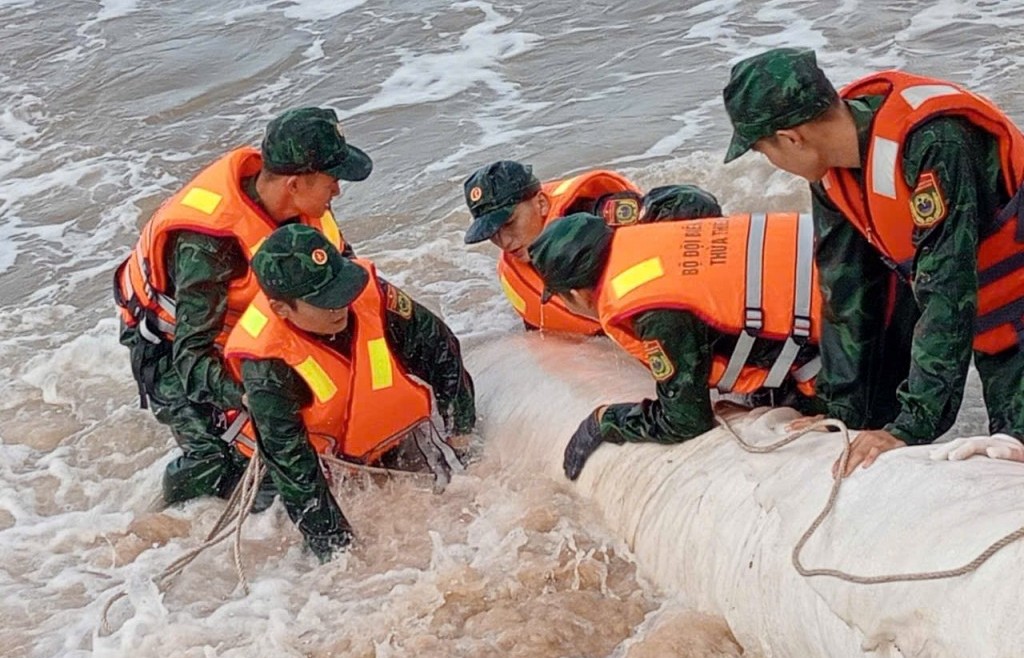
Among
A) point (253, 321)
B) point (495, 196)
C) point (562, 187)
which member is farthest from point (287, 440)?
point (562, 187)

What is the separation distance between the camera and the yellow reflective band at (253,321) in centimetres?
442

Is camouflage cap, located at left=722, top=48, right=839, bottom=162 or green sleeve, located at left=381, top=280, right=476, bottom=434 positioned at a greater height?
camouflage cap, located at left=722, top=48, right=839, bottom=162

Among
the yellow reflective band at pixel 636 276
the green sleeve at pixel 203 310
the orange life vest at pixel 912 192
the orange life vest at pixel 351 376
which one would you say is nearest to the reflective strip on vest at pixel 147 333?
the green sleeve at pixel 203 310

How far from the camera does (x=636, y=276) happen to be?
399cm

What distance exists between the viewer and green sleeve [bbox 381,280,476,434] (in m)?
4.73

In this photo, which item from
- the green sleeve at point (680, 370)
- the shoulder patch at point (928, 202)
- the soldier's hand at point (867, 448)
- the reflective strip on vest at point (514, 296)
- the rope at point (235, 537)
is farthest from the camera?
the reflective strip on vest at point (514, 296)

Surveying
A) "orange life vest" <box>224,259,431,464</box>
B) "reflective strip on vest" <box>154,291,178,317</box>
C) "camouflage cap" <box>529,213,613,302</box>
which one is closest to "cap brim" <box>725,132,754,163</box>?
"camouflage cap" <box>529,213,613,302</box>

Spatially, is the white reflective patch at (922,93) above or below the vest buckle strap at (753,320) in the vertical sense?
above

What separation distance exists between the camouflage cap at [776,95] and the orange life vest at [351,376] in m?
1.72

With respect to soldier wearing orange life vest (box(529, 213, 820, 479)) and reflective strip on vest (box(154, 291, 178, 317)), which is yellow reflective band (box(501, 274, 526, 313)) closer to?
soldier wearing orange life vest (box(529, 213, 820, 479))

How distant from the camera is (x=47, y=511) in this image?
5492 mm

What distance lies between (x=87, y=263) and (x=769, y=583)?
6392 millimetres

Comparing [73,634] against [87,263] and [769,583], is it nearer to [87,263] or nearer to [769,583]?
[769,583]

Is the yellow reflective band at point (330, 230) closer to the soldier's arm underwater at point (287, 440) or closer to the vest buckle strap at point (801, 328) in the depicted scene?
the soldier's arm underwater at point (287, 440)
